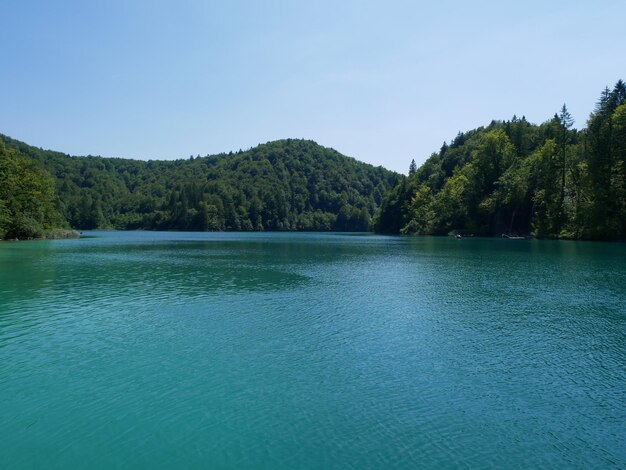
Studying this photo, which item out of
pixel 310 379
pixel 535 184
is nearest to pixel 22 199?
pixel 310 379

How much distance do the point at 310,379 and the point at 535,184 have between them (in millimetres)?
112756

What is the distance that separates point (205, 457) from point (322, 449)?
2.84 meters

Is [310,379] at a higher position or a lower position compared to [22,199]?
lower

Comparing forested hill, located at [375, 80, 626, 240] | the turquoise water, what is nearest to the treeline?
the turquoise water

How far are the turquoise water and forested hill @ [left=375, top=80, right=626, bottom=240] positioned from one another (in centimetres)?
6518

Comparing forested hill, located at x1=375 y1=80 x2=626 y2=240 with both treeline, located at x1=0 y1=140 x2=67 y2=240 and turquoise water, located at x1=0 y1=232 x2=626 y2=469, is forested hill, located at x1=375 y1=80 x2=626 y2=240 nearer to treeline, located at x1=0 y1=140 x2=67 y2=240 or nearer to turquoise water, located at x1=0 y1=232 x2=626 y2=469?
turquoise water, located at x1=0 y1=232 x2=626 y2=469

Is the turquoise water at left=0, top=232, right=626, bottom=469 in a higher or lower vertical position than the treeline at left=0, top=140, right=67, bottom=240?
Answer: lower

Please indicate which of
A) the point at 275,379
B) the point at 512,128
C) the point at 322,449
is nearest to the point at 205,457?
the point at 322,449

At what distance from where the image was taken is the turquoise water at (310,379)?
11.2 m

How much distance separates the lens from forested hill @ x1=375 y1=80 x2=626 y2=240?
8788 centimetres

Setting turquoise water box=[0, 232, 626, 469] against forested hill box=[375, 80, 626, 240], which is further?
forested hill box=[375, 80, 626, 240]

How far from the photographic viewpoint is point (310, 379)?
1606 centimetres

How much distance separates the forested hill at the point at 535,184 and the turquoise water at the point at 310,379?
214 feet

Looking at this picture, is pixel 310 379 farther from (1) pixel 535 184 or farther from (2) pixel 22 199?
(1) pixel 535 184
